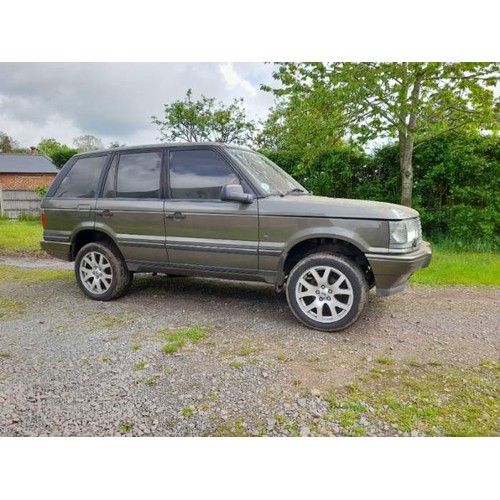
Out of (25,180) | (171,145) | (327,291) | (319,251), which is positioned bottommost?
(327,291)

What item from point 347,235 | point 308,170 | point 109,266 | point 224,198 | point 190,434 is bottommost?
point 190,434

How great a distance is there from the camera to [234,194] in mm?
4105

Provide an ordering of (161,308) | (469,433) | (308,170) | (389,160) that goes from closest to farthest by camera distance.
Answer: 1. (469,433)
2. (161,308)
3. (389,160)
4. (308,170)

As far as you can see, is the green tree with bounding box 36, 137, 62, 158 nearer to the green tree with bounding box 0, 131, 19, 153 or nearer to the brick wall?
the green tree with bounding box 0, 131, 19, 153

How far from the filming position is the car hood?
3.82 metres

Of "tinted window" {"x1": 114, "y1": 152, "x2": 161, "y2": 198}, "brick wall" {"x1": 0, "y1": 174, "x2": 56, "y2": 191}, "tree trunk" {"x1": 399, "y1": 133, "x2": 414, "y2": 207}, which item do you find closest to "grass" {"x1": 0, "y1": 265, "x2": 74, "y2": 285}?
"tinted window" {"x1": 114, "y1": 152, "x2": 161, "y2": 198}

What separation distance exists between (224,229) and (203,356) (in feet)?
4.84

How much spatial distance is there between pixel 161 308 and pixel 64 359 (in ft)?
5.10

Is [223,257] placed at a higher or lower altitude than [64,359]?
higher

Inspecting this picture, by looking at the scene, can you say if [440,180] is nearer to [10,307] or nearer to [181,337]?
[181,337]

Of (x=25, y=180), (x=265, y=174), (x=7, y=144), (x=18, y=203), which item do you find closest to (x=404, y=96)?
(x=265, y=174)

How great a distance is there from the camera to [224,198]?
4.14 m

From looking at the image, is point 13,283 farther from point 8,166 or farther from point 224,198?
point 8,166

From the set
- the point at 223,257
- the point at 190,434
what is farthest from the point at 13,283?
the point at 190,434
